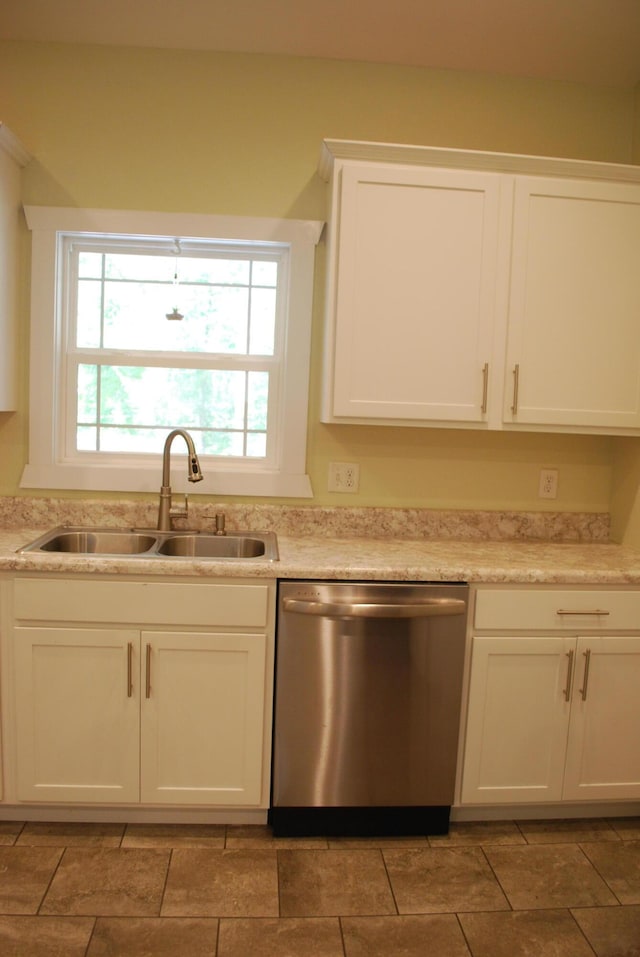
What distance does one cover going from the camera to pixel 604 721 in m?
2.31

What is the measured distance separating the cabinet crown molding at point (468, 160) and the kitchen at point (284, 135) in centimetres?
31

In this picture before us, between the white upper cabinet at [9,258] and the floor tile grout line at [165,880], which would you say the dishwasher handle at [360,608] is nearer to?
the floor tile grout line at [165,880]

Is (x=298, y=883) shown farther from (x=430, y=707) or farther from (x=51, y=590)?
(x=51, y=590)

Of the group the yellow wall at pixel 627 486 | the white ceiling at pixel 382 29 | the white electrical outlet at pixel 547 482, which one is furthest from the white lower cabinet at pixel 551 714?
the white ceiling at pixel 382 29

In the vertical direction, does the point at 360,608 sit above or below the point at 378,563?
below

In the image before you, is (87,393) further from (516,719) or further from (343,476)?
(516,719)

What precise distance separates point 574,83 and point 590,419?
4.31ft

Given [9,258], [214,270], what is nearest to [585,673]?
[214,270]

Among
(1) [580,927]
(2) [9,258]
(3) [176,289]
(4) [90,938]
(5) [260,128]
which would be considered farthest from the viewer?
(3) [176,289]

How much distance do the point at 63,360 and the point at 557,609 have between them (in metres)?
1.99

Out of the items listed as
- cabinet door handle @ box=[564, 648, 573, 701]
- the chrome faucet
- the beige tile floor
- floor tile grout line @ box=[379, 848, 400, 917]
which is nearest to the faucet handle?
the chrome faucet

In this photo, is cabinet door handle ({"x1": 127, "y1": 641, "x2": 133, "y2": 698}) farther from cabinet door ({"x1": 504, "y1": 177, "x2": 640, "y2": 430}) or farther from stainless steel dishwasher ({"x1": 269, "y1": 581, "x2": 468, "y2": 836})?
cabinet door ({"x1": 504, "y1": 177, "x2": 640, "y2": 430})

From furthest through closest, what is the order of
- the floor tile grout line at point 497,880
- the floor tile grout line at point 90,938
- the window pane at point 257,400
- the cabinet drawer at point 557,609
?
the window pane at point 257,400
the cabinet drawer at point 557,609
the floor tile grout line at point 497,880
the floor tile grout line at point 90,938

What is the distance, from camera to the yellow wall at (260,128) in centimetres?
255
